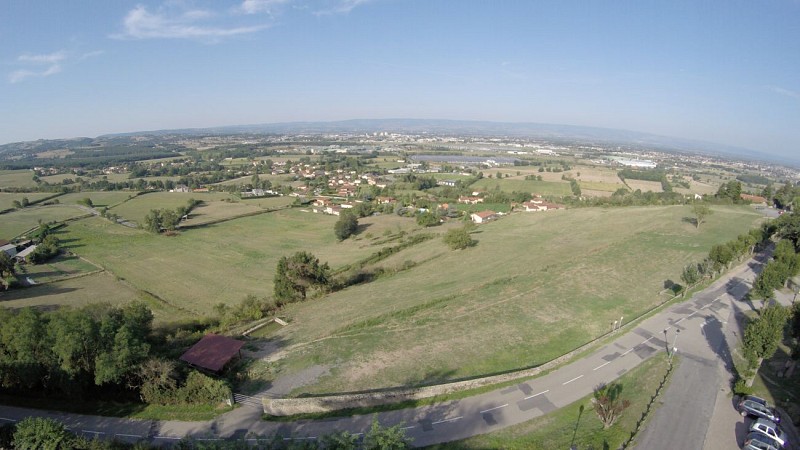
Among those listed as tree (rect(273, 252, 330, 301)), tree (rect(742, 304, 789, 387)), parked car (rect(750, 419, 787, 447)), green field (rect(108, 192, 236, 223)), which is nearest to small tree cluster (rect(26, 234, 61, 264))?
green field (rect(108, 192, 236, 223))

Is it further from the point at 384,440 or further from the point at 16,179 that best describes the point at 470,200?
the point at 16,179

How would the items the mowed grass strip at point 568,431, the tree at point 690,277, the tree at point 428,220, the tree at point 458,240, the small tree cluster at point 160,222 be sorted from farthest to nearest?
the tree at point 428,220 → the small tree cluster at point 160,222 → the tree at point 458,240 → the tree at point 690,277 → the mowed grass strip at point 568,431

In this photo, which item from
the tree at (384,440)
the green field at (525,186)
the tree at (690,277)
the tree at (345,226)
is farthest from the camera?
the green field at (525,186)

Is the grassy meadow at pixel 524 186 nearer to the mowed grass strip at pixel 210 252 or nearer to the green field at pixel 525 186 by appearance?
the green field at pixel 525 186

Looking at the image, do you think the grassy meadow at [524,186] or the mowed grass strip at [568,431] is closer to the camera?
the mowed grass strip at [568,431]

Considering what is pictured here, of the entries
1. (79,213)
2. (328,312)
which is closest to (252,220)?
(79,213)

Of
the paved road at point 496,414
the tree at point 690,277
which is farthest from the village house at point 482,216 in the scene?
the paved road at point 496,414

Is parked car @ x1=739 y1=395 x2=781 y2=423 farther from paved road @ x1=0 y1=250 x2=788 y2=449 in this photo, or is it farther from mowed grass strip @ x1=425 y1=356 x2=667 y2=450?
mowed grass strip @ x1=425 y1=356 x2=667 y2=450
